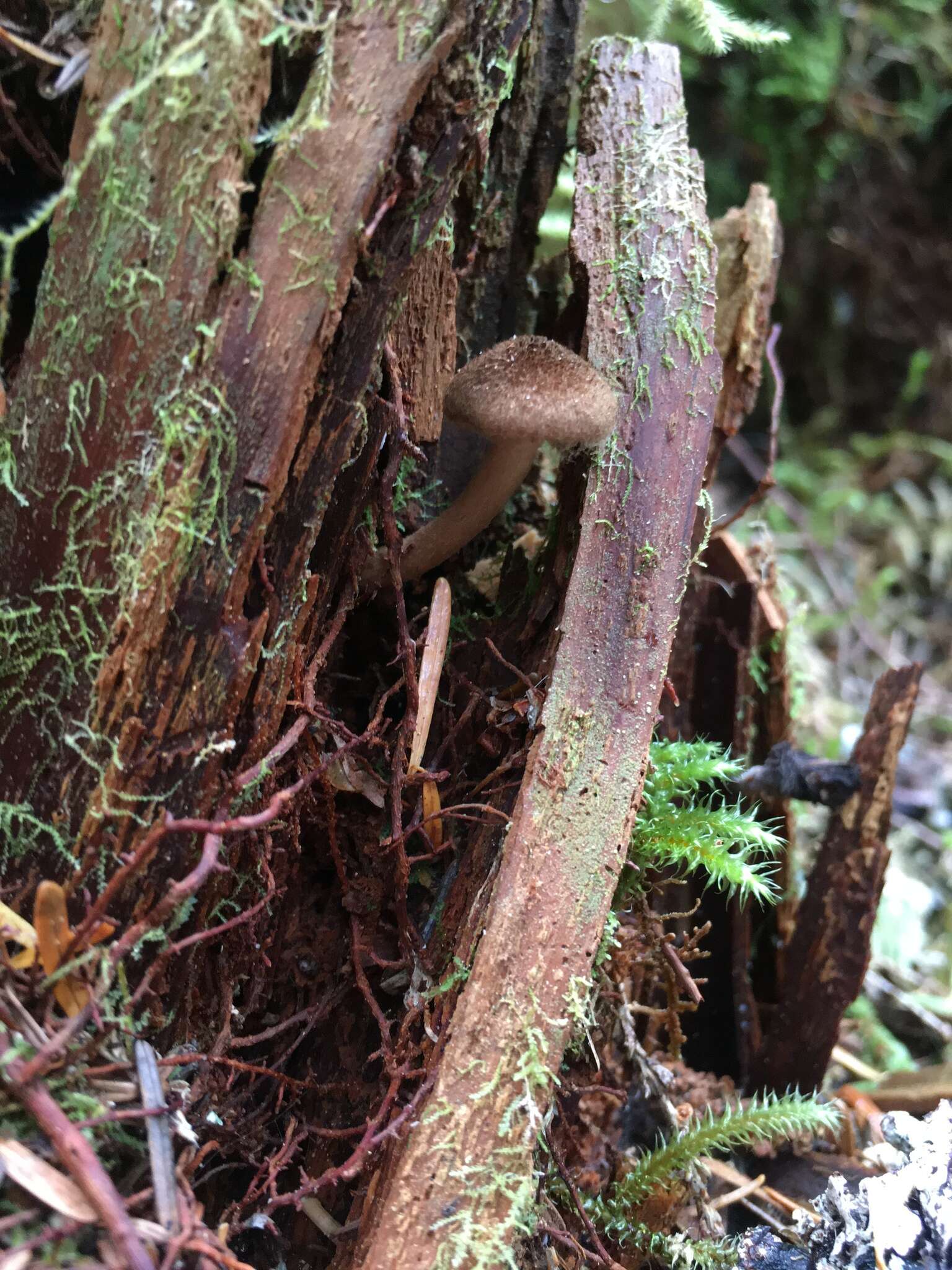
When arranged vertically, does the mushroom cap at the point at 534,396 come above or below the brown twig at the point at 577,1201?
above

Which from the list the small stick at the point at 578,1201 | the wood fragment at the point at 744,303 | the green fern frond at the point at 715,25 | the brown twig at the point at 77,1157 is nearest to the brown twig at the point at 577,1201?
the small stick at the point at 578,1201

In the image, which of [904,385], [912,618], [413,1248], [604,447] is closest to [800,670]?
[604,447]

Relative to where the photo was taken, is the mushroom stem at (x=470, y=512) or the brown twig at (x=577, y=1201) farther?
the mushroom stem at (x=470, y=512)

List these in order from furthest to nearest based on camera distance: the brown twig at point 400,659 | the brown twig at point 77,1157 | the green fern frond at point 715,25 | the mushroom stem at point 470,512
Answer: the green fern frond at point 715,25 → the mushroom stem at point 470,512 → the brown twig at point 400,659 → the brown twig at point 77,1157

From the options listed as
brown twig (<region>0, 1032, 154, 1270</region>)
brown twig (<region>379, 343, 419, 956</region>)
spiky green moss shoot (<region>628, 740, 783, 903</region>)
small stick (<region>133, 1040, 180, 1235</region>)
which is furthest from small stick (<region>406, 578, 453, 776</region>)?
brown twig (<region>0, 1032, 154, 1270</region>)

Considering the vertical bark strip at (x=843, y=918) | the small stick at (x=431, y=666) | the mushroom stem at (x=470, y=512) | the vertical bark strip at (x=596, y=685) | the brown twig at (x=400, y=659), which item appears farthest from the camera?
the vertical bark strip at (x=843, y=918)

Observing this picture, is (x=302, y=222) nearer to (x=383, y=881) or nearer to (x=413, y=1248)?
(x=383, y=881)

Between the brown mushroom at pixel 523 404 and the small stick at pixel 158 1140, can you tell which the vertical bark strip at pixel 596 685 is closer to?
the brown mushroom at pixel 523 404
